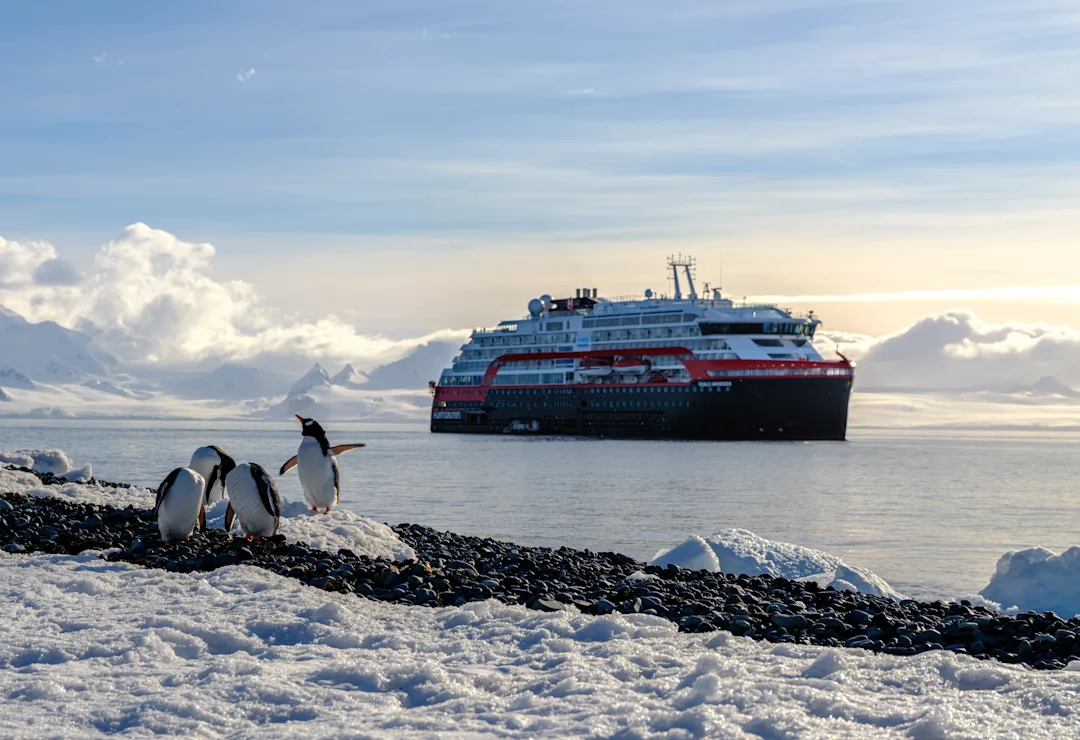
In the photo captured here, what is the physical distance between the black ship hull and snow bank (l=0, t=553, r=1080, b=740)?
6613 centimetres

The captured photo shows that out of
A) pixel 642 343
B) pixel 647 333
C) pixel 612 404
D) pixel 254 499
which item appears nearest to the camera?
pixel 254 499

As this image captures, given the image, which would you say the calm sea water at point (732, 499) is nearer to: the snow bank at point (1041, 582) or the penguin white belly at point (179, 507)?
the snow bank at point (1041, 582)

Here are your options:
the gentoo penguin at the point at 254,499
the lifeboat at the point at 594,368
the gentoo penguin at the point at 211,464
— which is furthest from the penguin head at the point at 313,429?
the lifeboat at the point at 594,368

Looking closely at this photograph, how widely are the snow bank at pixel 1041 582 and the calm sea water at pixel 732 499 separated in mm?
2227

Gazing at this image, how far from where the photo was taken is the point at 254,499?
11.8 meters

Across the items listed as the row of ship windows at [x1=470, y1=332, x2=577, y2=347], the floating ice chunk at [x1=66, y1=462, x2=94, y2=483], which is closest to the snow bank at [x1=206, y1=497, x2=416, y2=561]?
the floating ice chunk at [x1=66, y1=462, x2=94, y2=483]

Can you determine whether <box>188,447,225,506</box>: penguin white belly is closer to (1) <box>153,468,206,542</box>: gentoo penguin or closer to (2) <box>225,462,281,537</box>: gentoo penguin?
(2) <box>225,462,281,537</box>: gentoo penguin

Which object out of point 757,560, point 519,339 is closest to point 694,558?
point 757,560

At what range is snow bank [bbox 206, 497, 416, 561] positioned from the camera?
1216cm

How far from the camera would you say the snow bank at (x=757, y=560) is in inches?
558

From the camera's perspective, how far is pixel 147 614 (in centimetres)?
848

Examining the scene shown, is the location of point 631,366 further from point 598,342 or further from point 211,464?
point 211,464

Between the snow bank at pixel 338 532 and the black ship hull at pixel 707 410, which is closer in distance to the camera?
the snow bank at pixel 338 532

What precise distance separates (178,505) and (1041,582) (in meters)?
10.3
